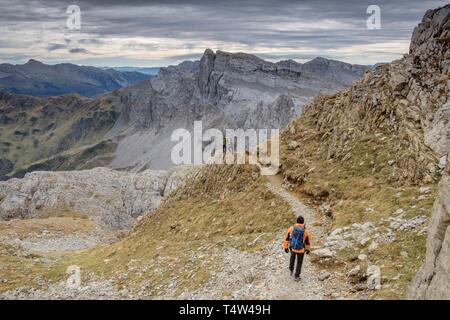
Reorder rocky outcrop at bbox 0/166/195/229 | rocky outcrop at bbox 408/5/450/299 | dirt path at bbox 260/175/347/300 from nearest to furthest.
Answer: rocky outcrop at bbox 408/5/450/299 < dirt path at bbox 260/175/347/300 < rocky outcrop at bbox 0/166/195/229

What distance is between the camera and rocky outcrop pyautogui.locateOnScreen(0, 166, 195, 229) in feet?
467

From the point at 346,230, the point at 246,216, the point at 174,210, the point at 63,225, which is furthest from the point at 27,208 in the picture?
the point at 346,230

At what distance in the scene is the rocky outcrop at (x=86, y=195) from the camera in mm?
142250

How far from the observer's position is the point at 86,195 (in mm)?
152625

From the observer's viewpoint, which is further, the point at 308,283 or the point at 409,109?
the point at 409,109

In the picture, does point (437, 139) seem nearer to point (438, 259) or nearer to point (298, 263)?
point (298, 263)

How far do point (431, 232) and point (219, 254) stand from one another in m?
16.3

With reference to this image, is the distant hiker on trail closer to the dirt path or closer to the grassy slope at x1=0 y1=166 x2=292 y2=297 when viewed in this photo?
the dirt path

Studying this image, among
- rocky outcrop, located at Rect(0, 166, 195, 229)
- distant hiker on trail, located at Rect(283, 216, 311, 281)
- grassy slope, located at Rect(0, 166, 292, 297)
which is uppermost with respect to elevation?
distant hiker on trail, located at Rect(283, 216, 311, 281)

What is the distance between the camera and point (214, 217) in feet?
127

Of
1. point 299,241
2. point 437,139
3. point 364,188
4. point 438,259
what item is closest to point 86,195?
point 364,188

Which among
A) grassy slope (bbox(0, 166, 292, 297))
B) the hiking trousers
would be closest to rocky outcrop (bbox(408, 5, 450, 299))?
the hiking trousers

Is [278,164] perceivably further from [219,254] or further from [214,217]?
[219,254]

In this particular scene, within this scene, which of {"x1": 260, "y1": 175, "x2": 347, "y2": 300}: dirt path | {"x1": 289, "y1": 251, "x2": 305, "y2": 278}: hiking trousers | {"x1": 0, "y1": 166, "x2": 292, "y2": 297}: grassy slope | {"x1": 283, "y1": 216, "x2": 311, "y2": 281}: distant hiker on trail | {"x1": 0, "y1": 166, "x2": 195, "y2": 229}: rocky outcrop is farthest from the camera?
{"x1": 0, "y1": 166, "x2": 195, "y2": 229}: rocky outcrop
